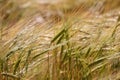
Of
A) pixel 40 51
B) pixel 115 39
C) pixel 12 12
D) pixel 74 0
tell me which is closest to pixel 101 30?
pixel 115 39

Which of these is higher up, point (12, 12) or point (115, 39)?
point (12, 12)

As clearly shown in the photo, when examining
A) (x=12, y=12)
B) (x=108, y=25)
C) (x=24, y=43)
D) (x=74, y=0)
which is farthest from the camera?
(x=74, y=0)

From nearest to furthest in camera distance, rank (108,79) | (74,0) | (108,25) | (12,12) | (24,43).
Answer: (108,79), (24,43), (108,25), (12,12), (74,0)

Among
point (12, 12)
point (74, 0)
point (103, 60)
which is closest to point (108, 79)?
point (103, 60)

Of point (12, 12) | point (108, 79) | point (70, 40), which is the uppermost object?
point (12, 12)

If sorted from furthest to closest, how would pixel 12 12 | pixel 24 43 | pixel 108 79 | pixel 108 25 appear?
pixel 12 12
pixel 108 25
pixel 24 43
pixel 108 79

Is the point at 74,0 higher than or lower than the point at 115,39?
higher

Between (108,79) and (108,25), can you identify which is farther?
(108,25)

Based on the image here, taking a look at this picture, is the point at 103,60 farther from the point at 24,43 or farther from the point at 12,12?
the point at 12,12

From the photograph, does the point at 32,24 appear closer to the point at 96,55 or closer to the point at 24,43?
the point at 24,43
